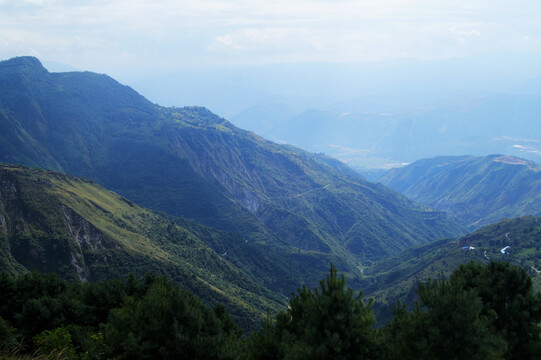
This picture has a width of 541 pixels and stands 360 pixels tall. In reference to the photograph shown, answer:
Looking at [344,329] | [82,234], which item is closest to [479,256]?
[82,234]

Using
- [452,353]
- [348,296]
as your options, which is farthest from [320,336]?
[452,353]

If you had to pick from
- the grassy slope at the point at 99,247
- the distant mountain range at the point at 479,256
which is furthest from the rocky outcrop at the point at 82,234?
the distant mountain range at the point at 479,256

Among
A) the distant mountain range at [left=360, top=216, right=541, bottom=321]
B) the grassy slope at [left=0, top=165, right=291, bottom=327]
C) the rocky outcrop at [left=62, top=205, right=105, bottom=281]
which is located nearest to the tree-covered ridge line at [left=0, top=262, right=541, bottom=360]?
the grassy slope at [left=0, top=165, right=291, bottom=327]

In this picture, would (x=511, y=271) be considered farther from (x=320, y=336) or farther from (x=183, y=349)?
(x=183, y=349)

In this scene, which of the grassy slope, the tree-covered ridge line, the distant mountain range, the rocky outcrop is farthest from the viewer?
the distant mountain range

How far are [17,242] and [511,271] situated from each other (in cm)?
11596

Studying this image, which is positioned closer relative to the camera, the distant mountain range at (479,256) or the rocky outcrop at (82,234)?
the rocky outcrop at (82,234)

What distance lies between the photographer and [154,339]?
31.1 m

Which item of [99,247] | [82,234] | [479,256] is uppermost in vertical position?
[82,234]

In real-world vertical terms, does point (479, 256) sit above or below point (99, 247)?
below

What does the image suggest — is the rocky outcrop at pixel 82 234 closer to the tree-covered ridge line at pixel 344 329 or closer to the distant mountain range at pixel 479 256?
the tree-covered ridge line at pixel 344 329

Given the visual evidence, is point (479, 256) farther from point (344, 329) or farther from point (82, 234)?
point (344, 329)

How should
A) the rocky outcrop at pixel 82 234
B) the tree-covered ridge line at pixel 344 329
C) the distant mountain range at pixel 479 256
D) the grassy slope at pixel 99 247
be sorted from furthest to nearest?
the distant mountain range at pixel 479 256 < the rocky outcrop at pixel 82 234 < the grassy slope at pixel 99 247 < the tree-covered ridge line at pixel 344 329

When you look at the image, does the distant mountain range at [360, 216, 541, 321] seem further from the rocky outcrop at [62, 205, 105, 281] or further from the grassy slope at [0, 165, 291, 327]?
the rocky outcrop at [62, 205, 105, 281]
